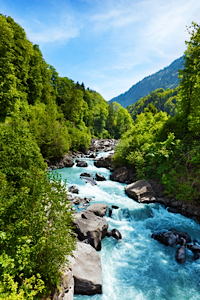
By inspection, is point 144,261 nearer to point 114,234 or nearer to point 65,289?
point 114,234

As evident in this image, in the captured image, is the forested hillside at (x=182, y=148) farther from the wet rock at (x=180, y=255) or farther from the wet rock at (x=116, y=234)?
the wet rock at (x=116, y=234)

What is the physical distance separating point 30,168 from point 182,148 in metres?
15.6

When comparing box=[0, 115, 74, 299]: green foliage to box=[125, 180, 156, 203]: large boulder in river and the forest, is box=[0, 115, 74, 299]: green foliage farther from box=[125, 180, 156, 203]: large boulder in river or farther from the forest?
box=[125, 180, 156, 203]: large boulder in river

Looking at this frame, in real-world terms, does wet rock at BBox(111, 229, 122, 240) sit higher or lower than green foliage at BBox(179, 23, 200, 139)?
lower

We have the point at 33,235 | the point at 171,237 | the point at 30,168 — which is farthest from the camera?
the point at 171,237

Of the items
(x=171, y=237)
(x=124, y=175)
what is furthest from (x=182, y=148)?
(x=171, y=237)

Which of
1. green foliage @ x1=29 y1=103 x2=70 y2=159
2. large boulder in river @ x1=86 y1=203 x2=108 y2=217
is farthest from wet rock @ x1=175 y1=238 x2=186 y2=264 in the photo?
green foliage @ x1=29 y1=103 x2=70 y2=159

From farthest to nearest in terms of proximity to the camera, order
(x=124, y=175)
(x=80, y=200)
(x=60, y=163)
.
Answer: (x=60, y=163) < (x=124, y=175) < (x=80, y=200)

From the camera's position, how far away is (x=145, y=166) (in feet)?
67.9

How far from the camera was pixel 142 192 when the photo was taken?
17.4 metres

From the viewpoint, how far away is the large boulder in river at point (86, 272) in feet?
25.2

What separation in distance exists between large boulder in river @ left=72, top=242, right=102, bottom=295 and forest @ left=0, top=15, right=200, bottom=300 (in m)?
1.01

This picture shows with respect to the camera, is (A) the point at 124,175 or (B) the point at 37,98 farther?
(B) the point at 37,98

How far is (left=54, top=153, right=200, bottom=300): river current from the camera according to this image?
8.20 m
